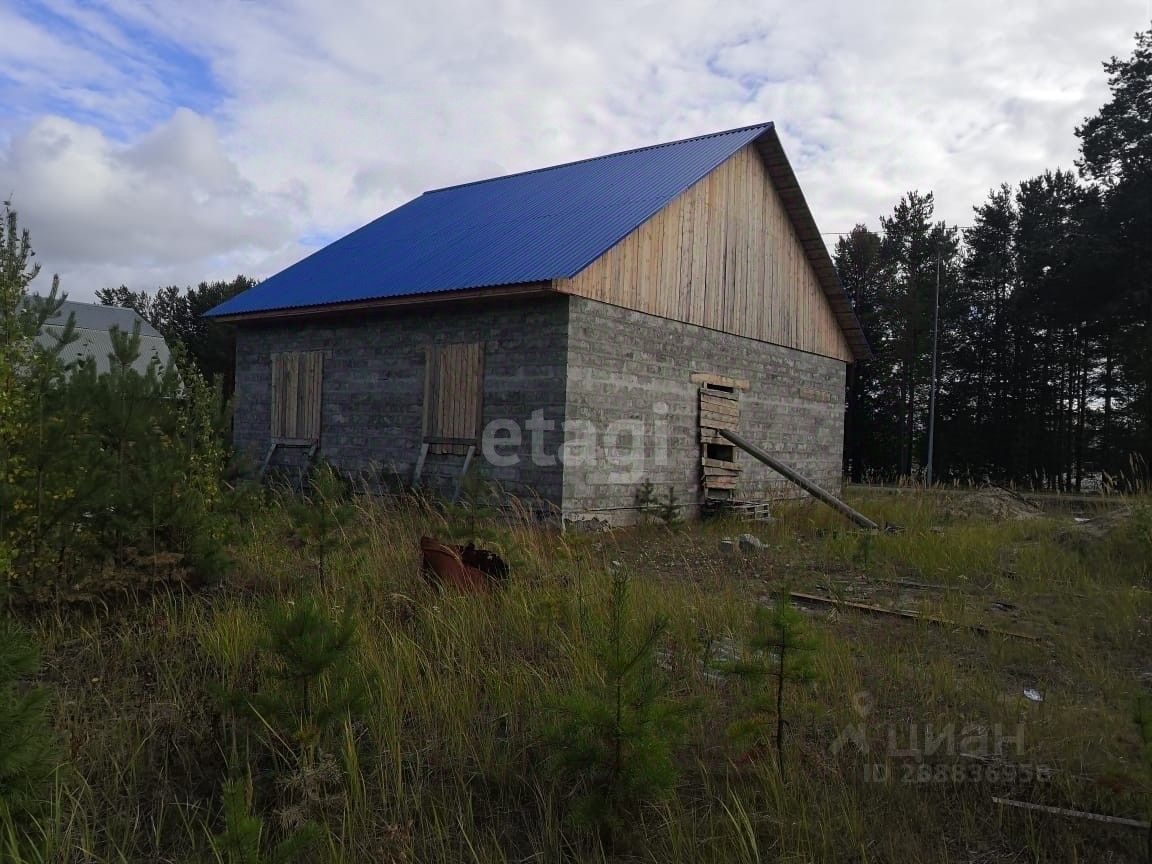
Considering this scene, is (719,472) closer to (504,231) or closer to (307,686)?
(504,231)

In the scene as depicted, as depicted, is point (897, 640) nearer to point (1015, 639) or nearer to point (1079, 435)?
point (1015, 639)

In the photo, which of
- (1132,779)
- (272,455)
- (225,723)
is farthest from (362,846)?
(272,455)

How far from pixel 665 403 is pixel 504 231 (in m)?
3.78

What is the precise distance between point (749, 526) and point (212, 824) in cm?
968

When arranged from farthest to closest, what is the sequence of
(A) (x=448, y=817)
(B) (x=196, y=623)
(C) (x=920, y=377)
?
(C) (x=920, y=377) < (B) (x=196, y=623) < (A) (x=448, y=817)

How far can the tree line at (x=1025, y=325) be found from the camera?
25.5 metres

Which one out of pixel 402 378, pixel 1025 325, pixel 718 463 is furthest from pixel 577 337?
pixel 1025 325

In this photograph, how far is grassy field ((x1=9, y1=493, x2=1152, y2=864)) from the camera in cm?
291

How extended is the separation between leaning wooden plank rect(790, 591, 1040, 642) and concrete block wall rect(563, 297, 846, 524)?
4.28 m

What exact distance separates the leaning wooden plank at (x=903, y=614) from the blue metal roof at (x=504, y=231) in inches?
202

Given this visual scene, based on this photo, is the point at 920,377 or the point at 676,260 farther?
the point at 920,377

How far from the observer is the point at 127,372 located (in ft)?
17.6

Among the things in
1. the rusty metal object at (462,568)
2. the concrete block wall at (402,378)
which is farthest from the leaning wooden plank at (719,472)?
the rusty metal object at (462,568)

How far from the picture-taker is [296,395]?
13.6m
